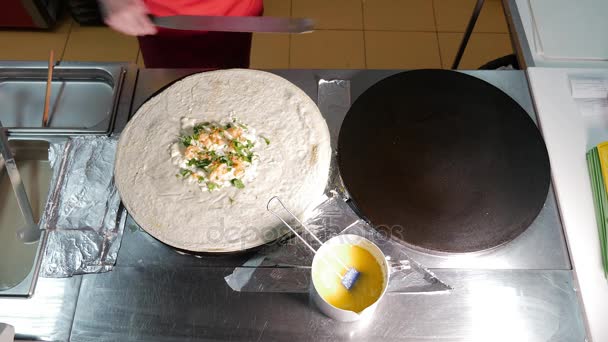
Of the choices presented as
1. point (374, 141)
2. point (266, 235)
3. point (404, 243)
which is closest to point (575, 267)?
point (404, 243)

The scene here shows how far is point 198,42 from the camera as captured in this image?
152 cm

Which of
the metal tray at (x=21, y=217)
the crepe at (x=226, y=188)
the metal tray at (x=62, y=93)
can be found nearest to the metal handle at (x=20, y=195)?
the metal tray at (x=21, y=217)

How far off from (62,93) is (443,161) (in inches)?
42.0

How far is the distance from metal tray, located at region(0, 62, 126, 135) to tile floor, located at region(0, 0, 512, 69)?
1.25 m

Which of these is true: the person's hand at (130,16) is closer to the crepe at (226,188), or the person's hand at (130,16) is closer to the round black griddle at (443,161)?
the crepe at (226,188)

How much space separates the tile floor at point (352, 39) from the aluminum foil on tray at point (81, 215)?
1500 millimetres

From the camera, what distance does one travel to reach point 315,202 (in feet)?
3.44

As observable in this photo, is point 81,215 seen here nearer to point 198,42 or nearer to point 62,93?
point 62,93

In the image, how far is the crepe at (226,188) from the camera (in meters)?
1.00

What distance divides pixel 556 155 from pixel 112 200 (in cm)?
112

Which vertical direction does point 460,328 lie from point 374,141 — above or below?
below

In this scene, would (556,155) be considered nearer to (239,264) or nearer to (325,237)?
(325,237)

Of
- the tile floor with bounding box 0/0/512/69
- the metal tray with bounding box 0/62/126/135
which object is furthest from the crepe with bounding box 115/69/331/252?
the tile floor with bounding box 0/0/512/69

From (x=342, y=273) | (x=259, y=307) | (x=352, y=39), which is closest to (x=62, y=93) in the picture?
(x=259, y=307)
